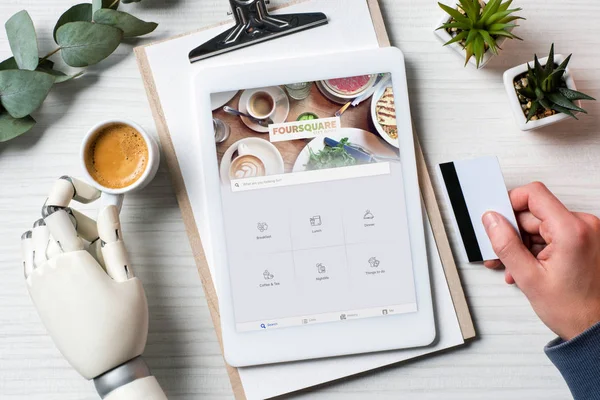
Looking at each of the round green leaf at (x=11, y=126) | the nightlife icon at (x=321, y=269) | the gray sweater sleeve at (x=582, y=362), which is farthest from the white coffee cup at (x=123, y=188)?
the gray sweater sleeve at (x=582, y=362)

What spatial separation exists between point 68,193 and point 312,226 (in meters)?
0.28

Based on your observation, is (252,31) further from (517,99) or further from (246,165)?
(517,99)

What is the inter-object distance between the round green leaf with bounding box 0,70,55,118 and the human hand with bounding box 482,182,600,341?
556 mm

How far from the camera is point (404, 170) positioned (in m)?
0.68

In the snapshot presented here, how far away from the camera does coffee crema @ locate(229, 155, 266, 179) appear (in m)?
0.68

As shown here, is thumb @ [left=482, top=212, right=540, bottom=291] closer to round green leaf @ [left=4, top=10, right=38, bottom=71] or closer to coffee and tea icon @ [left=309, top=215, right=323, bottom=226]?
coffee and tea icon @ [left=309, top=215, right=323, bottom=226]

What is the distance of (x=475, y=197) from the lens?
0.68 metres

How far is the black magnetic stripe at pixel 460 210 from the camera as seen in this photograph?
26.8 inches

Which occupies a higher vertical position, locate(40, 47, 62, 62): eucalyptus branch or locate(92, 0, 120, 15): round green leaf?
locate(92, 0, 120, 15): round green leaf

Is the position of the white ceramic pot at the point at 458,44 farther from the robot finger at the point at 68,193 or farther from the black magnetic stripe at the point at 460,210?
the robot finger at the point at 68,193

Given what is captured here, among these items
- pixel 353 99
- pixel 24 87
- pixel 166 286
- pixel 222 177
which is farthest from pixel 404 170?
pixel 24 87

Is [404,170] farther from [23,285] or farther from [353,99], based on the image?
[23,285]

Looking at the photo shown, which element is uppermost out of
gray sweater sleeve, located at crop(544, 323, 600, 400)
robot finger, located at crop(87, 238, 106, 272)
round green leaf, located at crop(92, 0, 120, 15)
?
round green leaf, located at crop(92, 0, 120, 15)

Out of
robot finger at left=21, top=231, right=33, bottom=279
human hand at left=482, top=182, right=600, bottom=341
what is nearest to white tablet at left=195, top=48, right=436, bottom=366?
human hand at left=482, top=182, right=600, bottom=341
